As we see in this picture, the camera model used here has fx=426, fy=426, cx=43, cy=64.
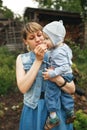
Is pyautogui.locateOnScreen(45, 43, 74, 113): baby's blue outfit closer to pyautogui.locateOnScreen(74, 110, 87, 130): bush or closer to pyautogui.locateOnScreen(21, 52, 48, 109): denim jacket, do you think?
pyautogui.locateOnScreen(21, 52, 48, 109): denim jacket

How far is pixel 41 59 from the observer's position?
12.3 ft

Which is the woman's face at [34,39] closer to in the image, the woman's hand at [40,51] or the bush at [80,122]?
the woman's hand at [40,51]

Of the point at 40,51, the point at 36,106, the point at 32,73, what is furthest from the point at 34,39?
the point at 36,106

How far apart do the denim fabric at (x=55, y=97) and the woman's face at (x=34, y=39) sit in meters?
0.36

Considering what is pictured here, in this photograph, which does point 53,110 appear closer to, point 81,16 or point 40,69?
point 40,69

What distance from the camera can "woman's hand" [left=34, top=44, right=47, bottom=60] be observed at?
370 centimetres

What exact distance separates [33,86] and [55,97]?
227 mm

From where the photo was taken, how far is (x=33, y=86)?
12.9ft

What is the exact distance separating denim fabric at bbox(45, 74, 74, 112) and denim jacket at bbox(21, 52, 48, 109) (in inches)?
3.0

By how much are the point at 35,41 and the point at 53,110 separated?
0.66 metres

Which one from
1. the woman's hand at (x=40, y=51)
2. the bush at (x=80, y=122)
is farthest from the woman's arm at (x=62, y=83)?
the bush at (x=80, y=122)

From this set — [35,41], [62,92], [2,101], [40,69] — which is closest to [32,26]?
[35,41]

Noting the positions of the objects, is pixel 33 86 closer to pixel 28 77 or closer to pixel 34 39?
pixel 28 77

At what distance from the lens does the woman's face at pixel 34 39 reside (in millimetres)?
3895
